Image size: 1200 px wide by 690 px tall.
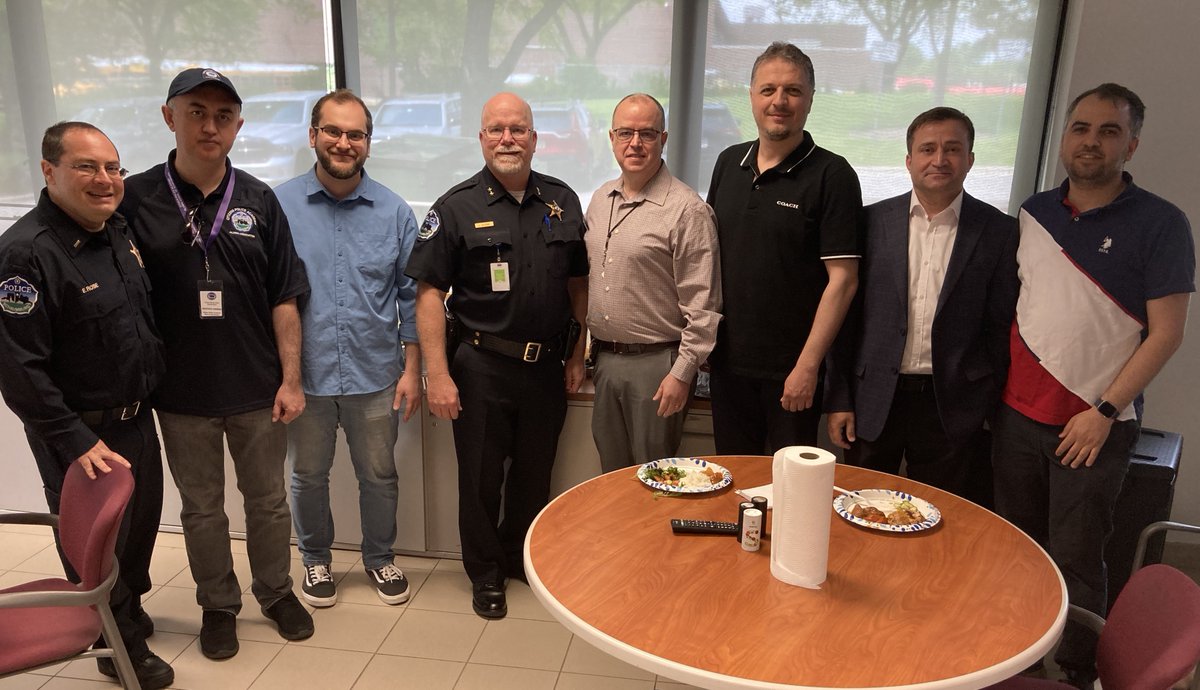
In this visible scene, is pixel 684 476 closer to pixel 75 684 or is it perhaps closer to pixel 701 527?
pixel 701 527

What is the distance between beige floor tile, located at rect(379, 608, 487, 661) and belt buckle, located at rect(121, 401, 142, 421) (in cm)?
114

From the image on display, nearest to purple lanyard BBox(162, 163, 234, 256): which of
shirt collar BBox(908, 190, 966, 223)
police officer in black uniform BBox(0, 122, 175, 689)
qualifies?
police officer in black uniform BBox(0, 122, 175, 689)

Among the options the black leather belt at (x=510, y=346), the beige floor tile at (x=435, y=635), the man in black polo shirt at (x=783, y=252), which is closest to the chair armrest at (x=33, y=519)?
the beige floor tile at (x=435, y=635)

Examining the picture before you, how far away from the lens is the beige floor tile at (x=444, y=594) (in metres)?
3.01

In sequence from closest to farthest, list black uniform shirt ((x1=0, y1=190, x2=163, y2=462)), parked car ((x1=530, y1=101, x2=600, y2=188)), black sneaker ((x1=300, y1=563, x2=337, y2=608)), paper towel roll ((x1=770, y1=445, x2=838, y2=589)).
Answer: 1. paper towel roll ((x1=770, y1=445, x2=838, y2=589))
2. black uniform shirt ((x1=0, y1=190, x2=163, y2=462))
3. black sneaker ((x1=300, y1=563, x2=337, y2=608))
4. parked car ((x1=530, y1=101, x2=600, y2=188))

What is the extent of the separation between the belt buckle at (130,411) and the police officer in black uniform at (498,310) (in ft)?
2.99

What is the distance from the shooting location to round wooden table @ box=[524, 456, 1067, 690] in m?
1.33

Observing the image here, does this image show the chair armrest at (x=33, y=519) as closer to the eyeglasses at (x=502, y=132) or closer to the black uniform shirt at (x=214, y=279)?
the black uniform shirt at (x=214, y=279)

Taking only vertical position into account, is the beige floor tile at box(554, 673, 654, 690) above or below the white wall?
below

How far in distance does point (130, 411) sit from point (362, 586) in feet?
3.97

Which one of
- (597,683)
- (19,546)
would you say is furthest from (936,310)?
(19,546)

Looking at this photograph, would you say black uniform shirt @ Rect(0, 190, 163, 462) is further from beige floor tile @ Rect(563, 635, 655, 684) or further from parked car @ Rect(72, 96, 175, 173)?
parked car @ Rect(72, 96, 175, 173)

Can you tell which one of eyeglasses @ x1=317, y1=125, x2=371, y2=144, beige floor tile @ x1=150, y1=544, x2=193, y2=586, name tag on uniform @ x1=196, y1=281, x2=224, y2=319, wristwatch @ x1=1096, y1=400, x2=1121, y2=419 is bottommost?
beige floor tile @ x1=150, y1=544, x2=193, y2=586

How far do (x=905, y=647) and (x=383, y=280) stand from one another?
213 cm
